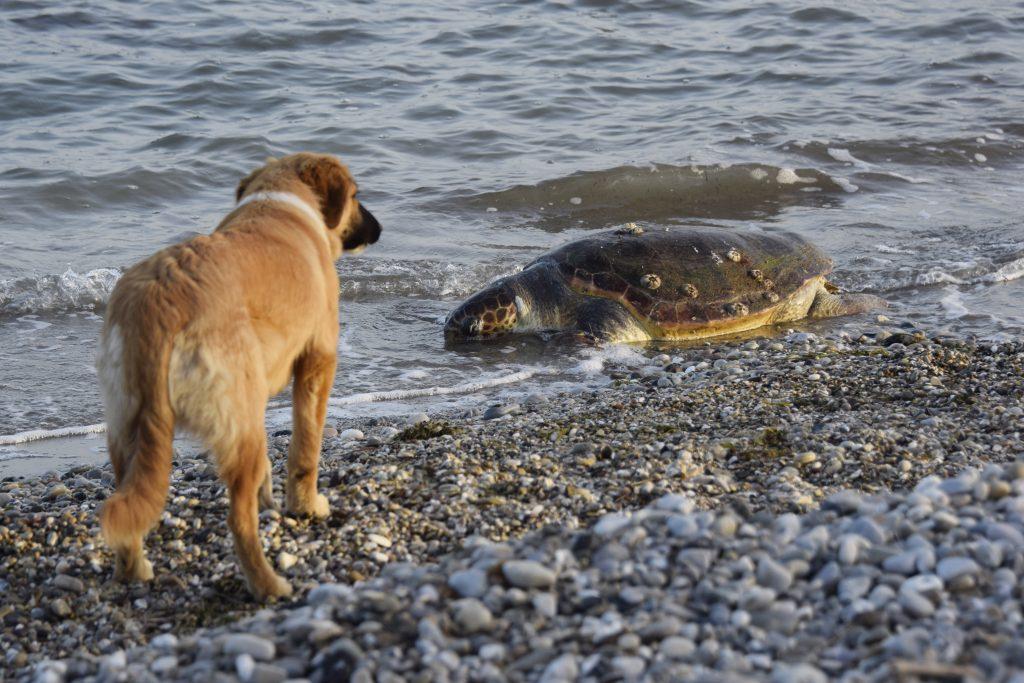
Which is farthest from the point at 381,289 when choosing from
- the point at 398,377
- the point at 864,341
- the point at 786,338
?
the point at 864,341

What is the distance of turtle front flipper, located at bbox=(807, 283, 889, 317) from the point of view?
986 cm

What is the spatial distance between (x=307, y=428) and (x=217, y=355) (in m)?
1.00

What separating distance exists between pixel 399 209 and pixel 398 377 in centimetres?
489

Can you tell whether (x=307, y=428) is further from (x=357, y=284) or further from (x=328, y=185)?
(x=357, y=284)

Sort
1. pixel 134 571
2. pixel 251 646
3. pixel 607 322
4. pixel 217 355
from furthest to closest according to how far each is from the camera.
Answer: pixel 607 322 < pixel 134 571 < pixel 217 355 < pixel 251 646

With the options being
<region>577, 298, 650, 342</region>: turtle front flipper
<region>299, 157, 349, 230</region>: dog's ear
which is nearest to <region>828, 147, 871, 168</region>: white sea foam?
<region>577, 298, 650, 342</region>: turtle front flipper

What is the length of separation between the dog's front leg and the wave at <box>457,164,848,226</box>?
8491 millimetres

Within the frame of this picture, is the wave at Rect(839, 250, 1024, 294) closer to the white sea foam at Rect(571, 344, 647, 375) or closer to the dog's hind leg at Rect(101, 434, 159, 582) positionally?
the white sea foam at Rect(571, 344, 647, 375)

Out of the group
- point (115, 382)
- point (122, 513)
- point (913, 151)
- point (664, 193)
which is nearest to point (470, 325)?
point (664, 193)

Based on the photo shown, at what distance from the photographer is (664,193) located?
45.5ft

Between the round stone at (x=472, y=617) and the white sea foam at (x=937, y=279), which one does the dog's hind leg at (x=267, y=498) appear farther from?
the white sea foam at (x=937, y=279)

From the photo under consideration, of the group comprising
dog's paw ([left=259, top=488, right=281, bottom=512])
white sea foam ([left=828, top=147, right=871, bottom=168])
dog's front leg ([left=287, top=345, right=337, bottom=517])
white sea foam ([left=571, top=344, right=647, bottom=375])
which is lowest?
white sea foam ([left=571, top=344, right=647, bottom=375])

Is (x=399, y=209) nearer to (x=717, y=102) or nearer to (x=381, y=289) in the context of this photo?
(x=381, y=289)

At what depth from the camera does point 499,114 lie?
635 inches
